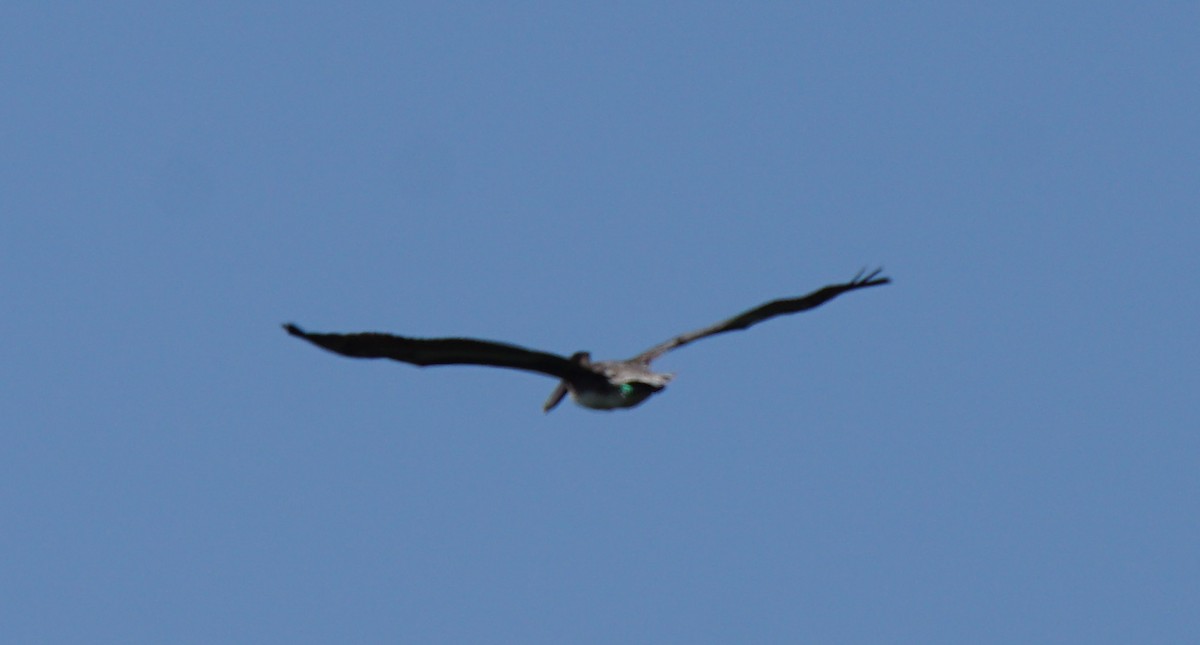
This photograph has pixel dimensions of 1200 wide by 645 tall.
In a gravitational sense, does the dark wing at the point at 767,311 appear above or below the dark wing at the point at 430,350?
above

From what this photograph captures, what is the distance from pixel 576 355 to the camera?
3494 cm

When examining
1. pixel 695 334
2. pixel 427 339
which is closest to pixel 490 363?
pixel 427 339

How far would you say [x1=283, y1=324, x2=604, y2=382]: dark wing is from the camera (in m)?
32.8

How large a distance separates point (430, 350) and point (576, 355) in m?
2.40

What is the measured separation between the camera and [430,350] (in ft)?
110

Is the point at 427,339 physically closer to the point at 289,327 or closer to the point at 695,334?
the point at 289,327

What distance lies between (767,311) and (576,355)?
3.41 m

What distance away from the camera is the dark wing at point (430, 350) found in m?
32.8

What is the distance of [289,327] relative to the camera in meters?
32.1

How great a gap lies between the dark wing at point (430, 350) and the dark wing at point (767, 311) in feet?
8.29

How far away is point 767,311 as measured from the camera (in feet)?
121

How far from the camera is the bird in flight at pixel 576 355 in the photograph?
109 feet

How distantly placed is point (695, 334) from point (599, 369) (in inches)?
93.8

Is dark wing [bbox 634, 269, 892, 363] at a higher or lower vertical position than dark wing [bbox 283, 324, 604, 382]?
higher
